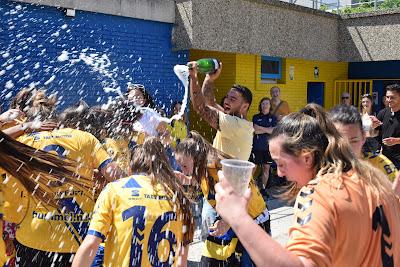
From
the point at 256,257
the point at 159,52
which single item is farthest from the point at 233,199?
the point at 159,52

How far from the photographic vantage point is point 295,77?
13180 millimetres

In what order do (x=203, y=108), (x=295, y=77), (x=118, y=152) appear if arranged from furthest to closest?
(x=295, y=77) → (x=203, y=108) → (x=118, y=152)

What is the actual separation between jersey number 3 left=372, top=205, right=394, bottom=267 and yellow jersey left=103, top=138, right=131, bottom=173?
8.64 feet

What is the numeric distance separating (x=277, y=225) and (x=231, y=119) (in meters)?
3.16

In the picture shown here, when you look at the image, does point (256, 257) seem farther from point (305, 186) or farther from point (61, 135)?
point (61, 135)

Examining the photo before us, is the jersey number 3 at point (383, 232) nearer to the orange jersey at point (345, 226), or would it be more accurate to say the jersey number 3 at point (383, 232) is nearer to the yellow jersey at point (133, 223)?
the orange jersey at point (345, 226)

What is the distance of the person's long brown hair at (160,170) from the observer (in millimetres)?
3074

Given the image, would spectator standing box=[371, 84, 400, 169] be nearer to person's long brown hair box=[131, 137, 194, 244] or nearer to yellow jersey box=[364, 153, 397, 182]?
yellow jersey box=[364, 153, 397, 182]

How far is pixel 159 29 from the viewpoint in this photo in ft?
30.3

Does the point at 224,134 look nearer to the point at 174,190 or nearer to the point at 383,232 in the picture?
the point at 174,190

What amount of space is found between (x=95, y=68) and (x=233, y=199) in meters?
6.87

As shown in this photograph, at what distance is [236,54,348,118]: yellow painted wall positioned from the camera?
11.4 metres

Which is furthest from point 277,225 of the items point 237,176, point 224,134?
point 237,176

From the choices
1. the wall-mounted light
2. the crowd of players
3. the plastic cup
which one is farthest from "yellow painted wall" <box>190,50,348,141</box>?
the plastic cup
